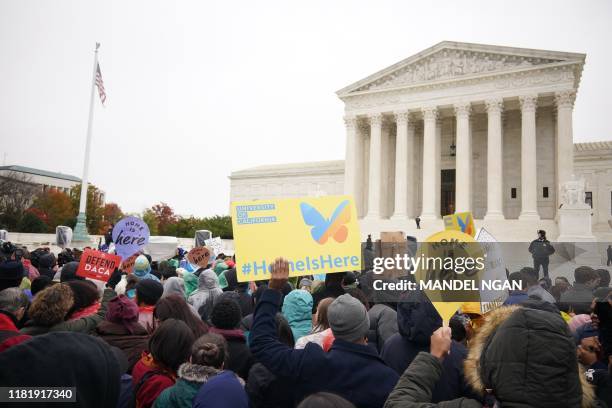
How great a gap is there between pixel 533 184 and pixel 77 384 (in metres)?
40.6

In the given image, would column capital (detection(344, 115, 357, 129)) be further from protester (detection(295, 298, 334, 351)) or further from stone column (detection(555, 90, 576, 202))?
protester (detection(295, 298, 334, 351))

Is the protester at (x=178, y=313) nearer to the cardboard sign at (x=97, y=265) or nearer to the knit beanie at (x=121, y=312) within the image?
the knit beanie at (x=121, y=312)

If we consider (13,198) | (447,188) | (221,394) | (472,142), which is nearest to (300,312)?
(221,394)

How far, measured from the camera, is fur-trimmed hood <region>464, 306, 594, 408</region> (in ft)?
6.45

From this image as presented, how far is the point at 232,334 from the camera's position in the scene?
174 inches

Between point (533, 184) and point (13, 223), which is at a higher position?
point (533, 184)

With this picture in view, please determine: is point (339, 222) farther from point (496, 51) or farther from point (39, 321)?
point (496, 51)

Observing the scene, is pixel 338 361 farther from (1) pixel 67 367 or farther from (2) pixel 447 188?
(2) pixel 447 188

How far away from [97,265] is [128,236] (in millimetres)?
2468

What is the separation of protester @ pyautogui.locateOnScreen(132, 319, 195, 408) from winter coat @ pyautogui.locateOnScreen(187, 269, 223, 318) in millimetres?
3161

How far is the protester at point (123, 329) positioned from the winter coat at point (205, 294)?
222 centimetres

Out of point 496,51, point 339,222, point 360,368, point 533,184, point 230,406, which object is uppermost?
point 496,51

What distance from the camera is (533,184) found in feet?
123

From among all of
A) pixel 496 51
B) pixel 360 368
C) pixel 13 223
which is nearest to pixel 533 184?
pixel 496 51
